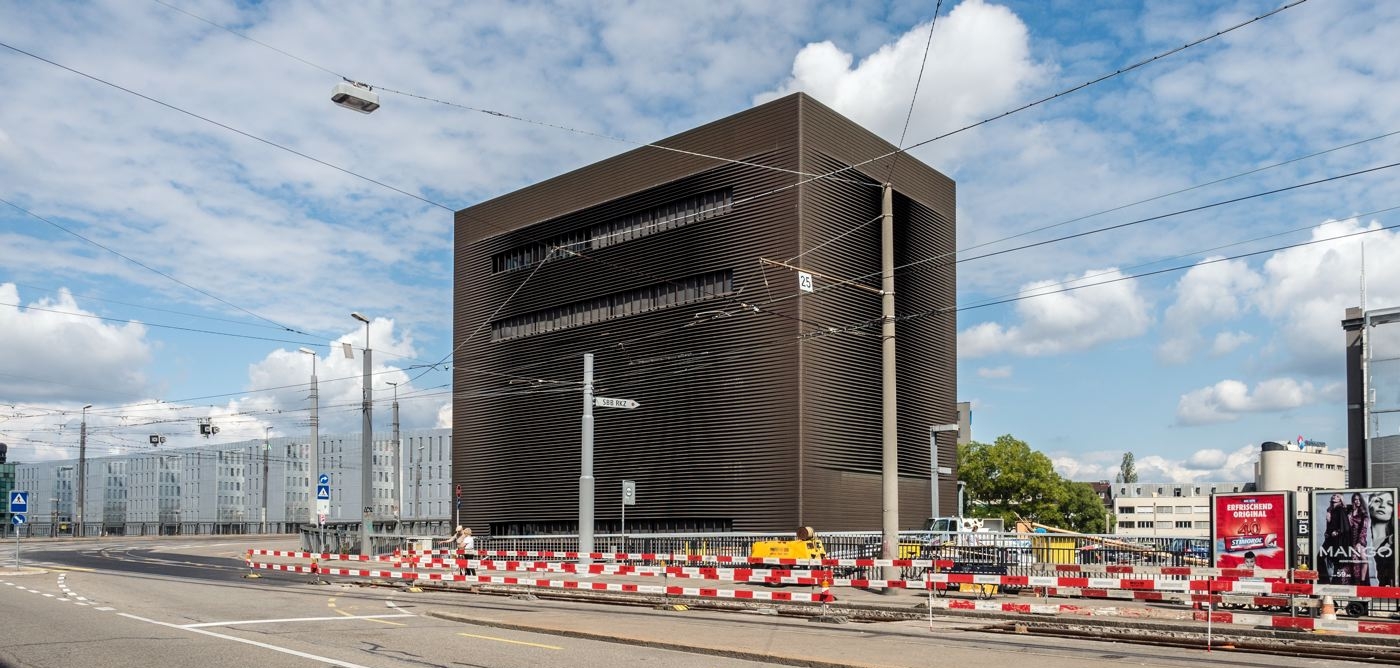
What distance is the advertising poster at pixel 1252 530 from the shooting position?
2142 cm

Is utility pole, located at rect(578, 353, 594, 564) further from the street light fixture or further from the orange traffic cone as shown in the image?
→ the orange traffic cone

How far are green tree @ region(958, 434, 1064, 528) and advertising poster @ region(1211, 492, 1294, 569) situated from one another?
54500 mm

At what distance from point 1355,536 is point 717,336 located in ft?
94.5

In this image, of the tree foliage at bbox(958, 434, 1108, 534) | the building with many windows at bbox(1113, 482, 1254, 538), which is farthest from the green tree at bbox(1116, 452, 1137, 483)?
the tree foliage at bbox(958, 434, 1108, 534)

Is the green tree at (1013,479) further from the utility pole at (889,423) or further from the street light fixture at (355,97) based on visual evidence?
the street light fixture at (355,97)

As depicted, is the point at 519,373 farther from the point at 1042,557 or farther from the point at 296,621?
the point at 296,621

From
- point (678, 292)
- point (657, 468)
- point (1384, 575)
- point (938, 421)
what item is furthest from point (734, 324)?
point (1384, 575)

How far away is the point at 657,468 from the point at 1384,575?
3148cm

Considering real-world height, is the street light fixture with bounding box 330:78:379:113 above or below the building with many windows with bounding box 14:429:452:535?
above

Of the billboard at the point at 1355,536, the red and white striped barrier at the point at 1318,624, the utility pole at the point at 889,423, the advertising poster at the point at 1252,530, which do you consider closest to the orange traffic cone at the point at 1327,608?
the red and white striped barrier at the point at 1318,624

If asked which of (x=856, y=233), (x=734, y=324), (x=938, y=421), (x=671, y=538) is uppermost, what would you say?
(x=856, y=233)

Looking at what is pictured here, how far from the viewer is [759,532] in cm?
4275

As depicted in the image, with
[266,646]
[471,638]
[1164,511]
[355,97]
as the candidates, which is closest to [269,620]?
[266,646]

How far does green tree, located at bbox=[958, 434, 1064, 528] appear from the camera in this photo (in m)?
76.1
